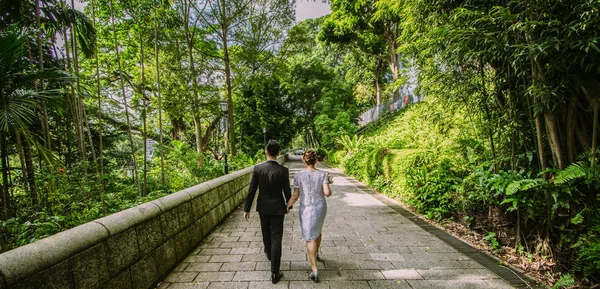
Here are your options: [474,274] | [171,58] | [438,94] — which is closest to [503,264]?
[474,274]

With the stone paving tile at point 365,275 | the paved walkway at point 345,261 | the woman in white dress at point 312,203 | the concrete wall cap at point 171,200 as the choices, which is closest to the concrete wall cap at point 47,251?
the concrete wall cap at point 171,200

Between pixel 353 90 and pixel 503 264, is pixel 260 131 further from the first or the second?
pixel 503 264

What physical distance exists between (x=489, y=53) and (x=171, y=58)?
13127 mm

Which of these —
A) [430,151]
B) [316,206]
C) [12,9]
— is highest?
[12,9]

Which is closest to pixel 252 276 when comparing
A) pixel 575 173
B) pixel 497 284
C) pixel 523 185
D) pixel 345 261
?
pixel 345 261

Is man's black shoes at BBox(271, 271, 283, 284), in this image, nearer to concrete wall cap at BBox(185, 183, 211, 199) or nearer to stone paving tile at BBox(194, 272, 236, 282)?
stone paving tile at BBox(194, 272, 236, 282)

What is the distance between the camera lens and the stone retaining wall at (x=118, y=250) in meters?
1.49

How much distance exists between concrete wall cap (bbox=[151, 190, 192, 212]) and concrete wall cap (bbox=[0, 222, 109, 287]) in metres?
0.90

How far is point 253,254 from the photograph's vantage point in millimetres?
3520

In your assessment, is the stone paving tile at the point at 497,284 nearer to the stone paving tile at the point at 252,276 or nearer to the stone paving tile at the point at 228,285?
the stone paving tile at the point at 252,276

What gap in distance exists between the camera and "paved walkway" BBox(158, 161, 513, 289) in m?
2.73

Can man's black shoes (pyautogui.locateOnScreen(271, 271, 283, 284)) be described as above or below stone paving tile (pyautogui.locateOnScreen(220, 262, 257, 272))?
above

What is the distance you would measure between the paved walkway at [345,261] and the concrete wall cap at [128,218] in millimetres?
795

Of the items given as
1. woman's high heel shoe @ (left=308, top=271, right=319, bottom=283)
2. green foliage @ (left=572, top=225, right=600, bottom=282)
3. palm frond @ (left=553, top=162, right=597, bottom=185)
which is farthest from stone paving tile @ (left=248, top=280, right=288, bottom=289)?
palm frond @ (left=553, top=162, right=597, bottom=185)
